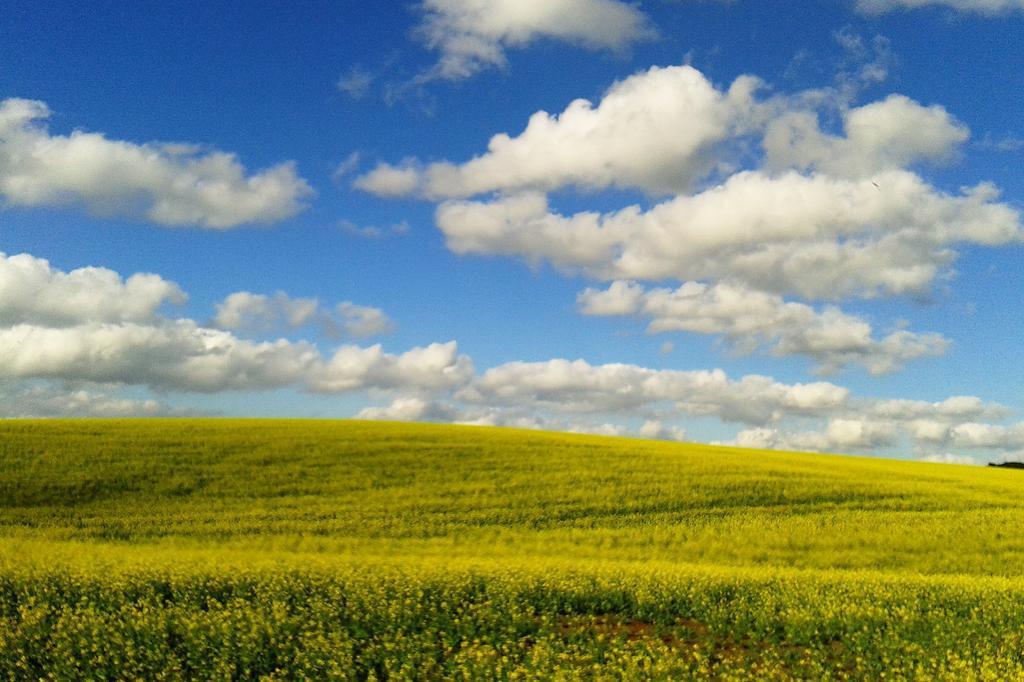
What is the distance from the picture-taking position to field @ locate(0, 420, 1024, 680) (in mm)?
11117

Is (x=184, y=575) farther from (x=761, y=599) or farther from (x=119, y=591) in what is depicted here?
(x=761, y=599)

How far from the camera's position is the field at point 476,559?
1112 centimetres

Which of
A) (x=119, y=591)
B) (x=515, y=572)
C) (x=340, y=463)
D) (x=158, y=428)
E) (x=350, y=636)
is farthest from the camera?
(x=158, y=428)

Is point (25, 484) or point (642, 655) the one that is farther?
point (25, 484)

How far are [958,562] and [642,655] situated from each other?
1588 cm

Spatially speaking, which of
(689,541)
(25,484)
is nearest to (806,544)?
(689,541)

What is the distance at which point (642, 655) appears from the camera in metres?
10.7

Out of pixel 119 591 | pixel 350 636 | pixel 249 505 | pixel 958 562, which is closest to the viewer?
pixel 350 636

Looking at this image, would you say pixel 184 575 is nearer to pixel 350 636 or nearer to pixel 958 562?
pixel 350 636

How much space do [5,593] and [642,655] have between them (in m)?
11.0

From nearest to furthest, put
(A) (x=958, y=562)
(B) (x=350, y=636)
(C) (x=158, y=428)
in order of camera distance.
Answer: (B) (x=350, y=636), (A) (x=958, y=562), (C) (x=158, y=428)

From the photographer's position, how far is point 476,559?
1856cm

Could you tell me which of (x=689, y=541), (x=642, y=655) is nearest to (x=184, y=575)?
(x=642, y=655)

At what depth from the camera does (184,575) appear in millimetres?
14445
